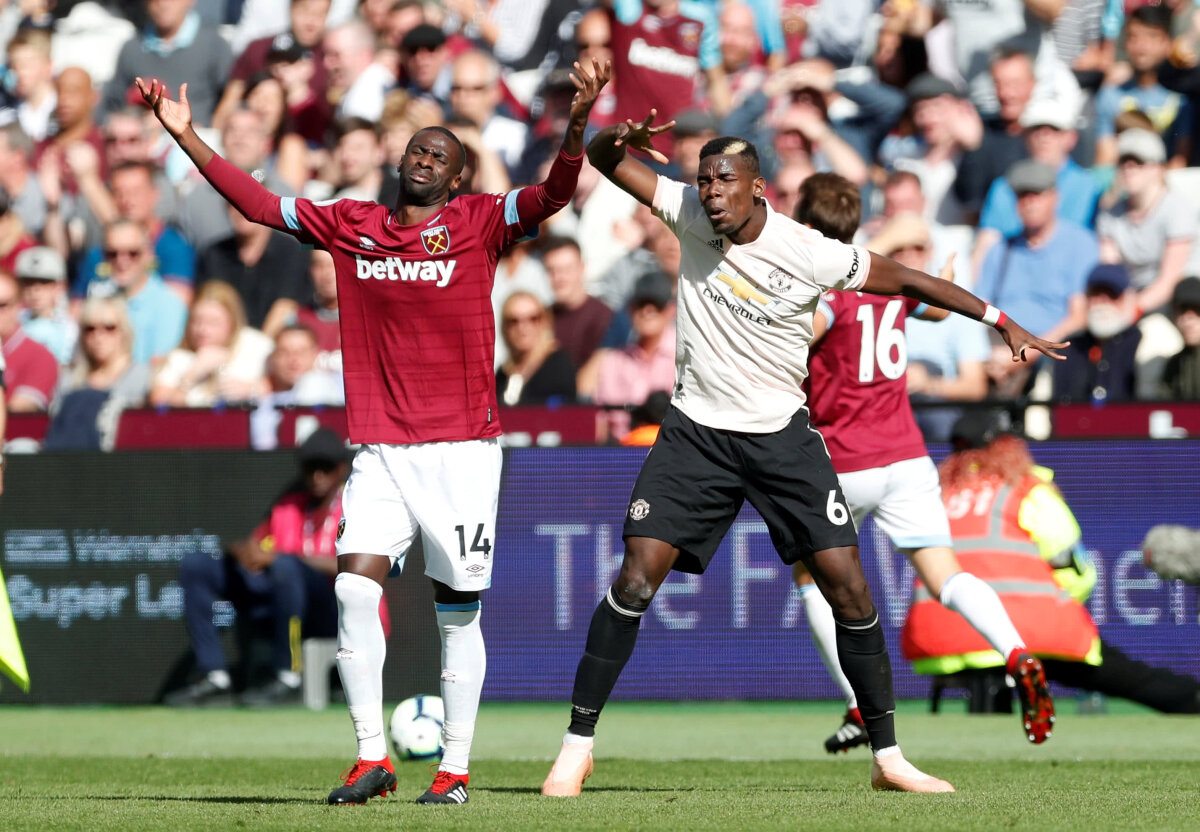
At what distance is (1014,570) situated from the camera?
10.6m

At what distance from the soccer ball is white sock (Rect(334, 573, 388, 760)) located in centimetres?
211

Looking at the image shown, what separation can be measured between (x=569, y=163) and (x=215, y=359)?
312 inches

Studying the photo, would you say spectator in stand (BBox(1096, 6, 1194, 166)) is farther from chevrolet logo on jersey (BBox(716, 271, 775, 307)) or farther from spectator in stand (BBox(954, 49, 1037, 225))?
chevrolet logo on jersey (BBox(716, 271, 775, 307))

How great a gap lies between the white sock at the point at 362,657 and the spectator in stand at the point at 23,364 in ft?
26.0

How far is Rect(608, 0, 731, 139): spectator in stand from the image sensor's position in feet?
51.6

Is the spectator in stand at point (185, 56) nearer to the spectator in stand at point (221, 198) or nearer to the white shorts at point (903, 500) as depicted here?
the spectator in stand at point (221, 198)

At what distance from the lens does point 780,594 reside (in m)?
12.0

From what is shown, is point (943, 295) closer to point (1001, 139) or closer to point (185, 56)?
point (1001, 139)

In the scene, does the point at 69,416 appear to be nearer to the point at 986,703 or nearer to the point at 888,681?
the point at 986,703

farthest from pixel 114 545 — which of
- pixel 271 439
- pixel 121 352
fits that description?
pixel 121 352

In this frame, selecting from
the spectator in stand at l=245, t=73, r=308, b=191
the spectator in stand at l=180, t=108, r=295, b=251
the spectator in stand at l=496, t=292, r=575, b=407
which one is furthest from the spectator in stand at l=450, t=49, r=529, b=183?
the spectator in stand at l=496, t=292, r=575, b=407

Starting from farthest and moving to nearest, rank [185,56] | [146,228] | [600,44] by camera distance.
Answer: [185,56] → [146,228] → [600,44]

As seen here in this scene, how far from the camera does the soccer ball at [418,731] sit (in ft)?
30.8

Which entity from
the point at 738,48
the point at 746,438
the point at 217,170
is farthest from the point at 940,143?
the point at 217,170
